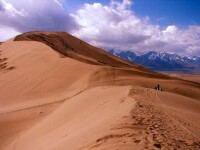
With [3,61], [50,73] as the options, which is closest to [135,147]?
[50,73]

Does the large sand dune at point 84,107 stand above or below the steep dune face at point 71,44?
below

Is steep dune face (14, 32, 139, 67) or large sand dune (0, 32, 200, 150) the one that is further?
steep dune face (14, 32, 139, 67)

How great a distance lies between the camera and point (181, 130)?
8.44 meters

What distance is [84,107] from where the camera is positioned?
13.5m

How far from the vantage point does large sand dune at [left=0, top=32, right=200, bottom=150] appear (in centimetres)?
743

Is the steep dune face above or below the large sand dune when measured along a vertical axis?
above

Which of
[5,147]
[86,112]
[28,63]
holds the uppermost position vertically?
[28,63]

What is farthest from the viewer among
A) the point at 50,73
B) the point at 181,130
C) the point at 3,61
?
the point at 3,61

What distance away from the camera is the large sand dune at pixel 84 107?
24.4ft

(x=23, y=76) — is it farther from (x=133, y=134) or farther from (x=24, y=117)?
(x=133, y=134)

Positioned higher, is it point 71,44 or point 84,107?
point 71,44

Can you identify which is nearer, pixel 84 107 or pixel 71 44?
pixel 84 107

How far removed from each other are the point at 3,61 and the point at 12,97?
11.7 m

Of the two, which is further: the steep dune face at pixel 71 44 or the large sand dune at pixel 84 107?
the steep dune face at pixel 71 44
